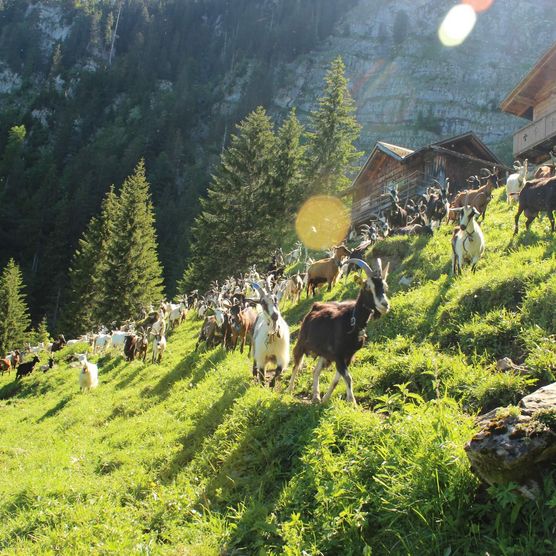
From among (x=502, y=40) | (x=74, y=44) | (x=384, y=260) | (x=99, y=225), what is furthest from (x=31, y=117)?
(x=384, y=260)

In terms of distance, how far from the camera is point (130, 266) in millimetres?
40406

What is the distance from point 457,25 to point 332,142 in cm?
9286

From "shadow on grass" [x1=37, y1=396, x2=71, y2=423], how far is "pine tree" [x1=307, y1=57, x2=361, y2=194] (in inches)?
1121

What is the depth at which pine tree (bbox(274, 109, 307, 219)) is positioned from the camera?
133ft

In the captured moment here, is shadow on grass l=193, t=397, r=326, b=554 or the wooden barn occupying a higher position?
the wooden barn

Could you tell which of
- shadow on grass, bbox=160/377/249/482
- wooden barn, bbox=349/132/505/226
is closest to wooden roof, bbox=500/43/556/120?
wooden barn, bbox=349/132/505/226

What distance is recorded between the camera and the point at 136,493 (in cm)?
685

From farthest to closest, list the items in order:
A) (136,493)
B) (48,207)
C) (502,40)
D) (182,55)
→ (182,55), (502,40), (48,207), (136,493)

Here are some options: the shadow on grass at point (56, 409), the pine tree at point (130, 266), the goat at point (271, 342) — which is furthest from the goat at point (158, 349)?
the pine tree at point (130, 266)

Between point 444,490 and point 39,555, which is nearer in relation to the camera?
point 444,490

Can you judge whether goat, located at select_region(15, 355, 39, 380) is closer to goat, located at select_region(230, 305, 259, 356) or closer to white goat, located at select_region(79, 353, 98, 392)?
white goat, located at select_region(79, 353, 98, 392)

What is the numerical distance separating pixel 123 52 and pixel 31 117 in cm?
3637

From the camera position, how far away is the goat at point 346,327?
22.7ft

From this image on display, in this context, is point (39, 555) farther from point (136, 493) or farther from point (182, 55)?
point (182, 55)
